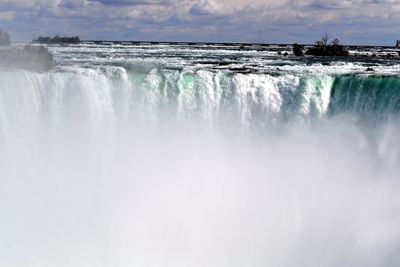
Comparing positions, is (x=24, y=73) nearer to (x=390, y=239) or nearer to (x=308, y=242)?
(x=308, y=242)

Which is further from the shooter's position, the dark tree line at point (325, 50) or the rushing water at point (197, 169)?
the dark tree line at point (325, 50)

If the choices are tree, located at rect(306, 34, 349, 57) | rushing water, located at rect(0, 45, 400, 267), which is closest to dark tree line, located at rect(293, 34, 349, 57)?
tree, located at rect(306, 34, 349, 57)

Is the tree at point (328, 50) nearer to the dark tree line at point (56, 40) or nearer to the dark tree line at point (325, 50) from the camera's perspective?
the dark tree line at point (325, 50)

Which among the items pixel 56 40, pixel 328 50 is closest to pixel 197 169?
pixel 328 50

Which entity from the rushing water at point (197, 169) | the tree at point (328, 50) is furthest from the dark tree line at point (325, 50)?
the rushing water at point (197, 169)

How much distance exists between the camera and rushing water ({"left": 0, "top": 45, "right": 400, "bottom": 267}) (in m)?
13.5

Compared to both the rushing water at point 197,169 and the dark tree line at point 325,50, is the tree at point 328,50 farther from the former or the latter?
the rushing water at point 197,169

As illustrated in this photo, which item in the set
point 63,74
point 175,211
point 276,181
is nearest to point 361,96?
point 276,181

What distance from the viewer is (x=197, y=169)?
16.2 meters

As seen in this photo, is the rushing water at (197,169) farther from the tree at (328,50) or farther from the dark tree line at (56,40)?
the dark tree line at (56,40)

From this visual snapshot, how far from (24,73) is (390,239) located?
37.4ft

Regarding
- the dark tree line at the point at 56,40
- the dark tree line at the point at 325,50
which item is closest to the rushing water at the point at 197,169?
the dark tree line at the point at 325,50

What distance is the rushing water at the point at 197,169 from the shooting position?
44.3 feet

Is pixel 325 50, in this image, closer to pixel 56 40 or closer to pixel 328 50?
pixel 328 50
